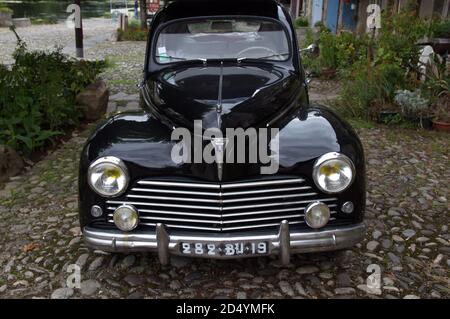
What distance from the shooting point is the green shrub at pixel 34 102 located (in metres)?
4.77

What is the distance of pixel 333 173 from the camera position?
8.54 feet

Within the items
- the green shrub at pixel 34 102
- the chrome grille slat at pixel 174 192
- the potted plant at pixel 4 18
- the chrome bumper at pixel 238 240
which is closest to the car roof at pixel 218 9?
the green shrub at pixel 34 102

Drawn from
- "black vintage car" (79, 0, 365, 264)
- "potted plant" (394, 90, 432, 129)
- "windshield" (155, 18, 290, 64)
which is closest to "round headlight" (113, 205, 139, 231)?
"black vintage car" (79, 0, 365, 264)

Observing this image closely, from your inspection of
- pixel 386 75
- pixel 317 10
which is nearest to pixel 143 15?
pixel 317 10

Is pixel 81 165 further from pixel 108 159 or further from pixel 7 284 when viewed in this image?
pixel 7 284

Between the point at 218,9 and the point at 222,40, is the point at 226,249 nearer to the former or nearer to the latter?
the point at 222,40

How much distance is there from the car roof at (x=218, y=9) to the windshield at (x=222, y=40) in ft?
0.36

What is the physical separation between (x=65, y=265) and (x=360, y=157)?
2046mm

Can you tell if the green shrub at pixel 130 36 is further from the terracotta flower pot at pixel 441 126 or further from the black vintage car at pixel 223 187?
the black vintage car at pixel 223 187

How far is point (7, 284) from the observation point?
2941 millimetres

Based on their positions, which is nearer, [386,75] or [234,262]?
[234,262]

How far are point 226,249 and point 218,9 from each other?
2.40 m

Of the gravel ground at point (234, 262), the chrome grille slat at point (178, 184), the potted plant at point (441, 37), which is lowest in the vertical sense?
the gravel ground at point (234, 262)

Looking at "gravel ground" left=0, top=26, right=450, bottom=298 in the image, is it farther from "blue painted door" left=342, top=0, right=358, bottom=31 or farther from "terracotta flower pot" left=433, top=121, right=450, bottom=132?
"blue painted door" left=342, top=0, right=358, bottom=31
